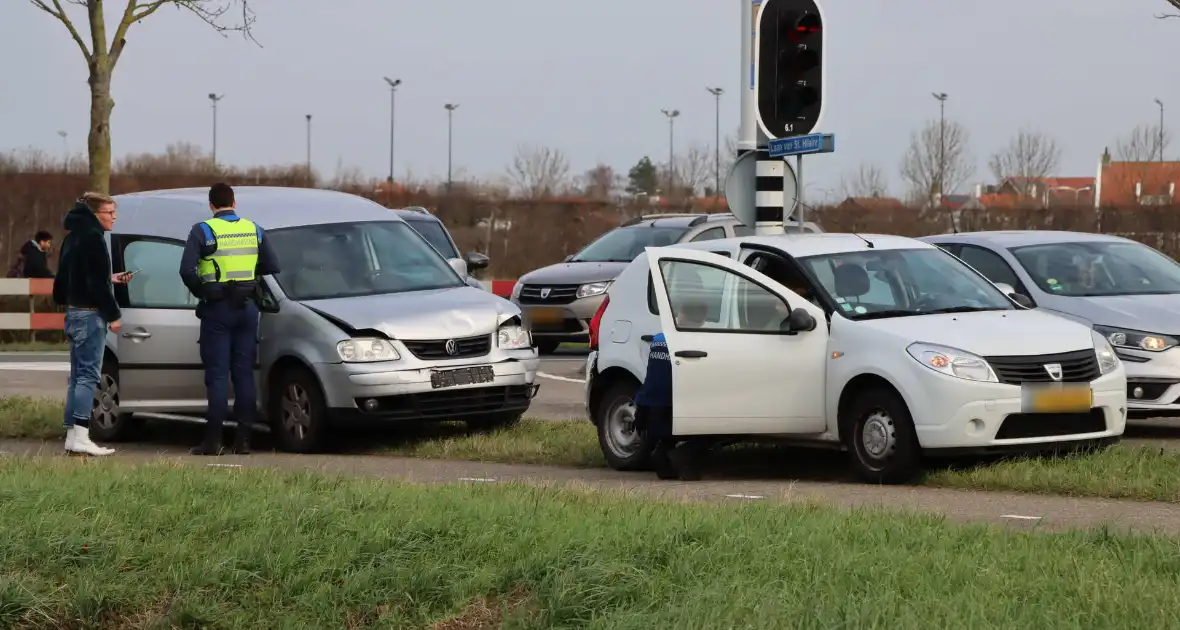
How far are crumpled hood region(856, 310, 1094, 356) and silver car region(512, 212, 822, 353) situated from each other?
10.2 m

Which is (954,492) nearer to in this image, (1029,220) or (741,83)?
(741,83)

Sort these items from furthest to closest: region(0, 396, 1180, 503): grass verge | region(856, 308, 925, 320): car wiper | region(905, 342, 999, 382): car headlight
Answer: region(856, 308, 925, 320): car wiper, region(905, 342, 999, 382): car headlight, region(0, 396, 1180, 503): grass verge

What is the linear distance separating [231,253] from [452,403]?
1.96 meters

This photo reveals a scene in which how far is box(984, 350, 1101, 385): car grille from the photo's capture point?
1013 cm

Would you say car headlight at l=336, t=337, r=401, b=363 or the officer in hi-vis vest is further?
the officer in hi-vis vest

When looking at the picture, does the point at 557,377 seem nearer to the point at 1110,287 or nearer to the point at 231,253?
the point at 231,253

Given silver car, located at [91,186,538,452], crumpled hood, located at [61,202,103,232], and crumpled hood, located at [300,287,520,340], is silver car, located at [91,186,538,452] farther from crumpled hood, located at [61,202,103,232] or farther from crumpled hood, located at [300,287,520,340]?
crumpled hood, located at [61,202,103,232]

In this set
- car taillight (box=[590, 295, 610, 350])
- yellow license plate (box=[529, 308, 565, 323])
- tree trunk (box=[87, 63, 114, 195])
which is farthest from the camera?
tree trunk (box=[87, 63, 114, 195])

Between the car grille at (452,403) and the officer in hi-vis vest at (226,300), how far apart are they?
0.99m

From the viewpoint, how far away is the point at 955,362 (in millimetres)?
10102

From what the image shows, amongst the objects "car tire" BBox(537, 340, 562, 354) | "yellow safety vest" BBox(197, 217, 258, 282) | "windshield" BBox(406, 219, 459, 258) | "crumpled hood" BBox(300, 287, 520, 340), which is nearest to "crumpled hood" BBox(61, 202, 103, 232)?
"yellow safety vest" BBox(197, 217, 258, 282)

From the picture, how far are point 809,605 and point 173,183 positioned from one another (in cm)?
4474

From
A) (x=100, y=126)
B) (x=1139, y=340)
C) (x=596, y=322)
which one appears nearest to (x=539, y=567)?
(x=596, y=322)

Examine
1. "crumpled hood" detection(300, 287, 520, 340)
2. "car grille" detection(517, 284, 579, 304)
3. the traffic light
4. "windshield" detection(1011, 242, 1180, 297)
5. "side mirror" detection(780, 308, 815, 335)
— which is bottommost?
"car grille" detection(517, 284, 579, 304)
